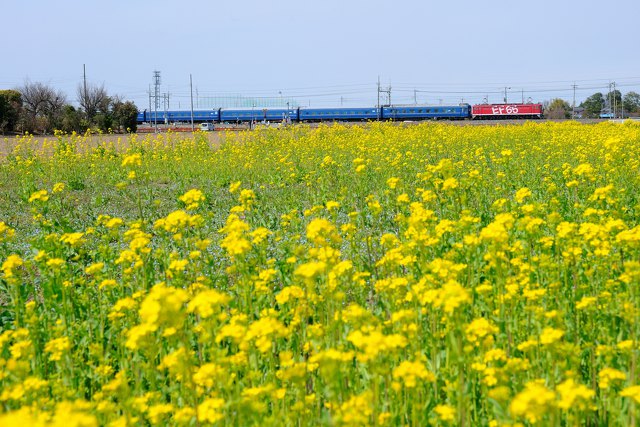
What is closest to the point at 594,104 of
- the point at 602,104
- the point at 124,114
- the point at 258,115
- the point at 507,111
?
the point at 602,104

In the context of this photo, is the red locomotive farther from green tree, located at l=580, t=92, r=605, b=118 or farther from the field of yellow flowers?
the field of yellow flowers

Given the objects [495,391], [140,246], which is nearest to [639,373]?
[495,391]

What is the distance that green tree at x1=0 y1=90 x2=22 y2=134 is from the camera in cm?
3894

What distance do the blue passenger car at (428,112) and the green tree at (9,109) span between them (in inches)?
1163

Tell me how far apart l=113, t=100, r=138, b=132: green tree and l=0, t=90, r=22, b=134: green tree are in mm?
7314

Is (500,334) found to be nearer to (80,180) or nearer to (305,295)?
(305,295)

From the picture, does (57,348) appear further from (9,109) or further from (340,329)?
(9,109)

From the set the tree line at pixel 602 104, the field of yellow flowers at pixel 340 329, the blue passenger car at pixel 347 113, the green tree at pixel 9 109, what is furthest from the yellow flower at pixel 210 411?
the tree line at pixel 602 104

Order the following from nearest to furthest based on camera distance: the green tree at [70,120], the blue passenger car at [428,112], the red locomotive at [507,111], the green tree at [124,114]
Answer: the green tree at [70,120], the green tree at [124,114], the blue passenger car at [428,112], the red locomotive at [507,111]

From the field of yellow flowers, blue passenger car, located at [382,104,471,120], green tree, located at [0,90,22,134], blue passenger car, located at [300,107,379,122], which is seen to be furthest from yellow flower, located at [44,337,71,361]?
Answer: blue passenger car, located at [300,107,379,122]

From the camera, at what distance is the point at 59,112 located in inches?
1802

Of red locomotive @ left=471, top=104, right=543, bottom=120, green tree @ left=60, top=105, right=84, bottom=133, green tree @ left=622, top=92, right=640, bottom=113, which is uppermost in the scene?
green tree @ left=622, top=92, right=640, bottom=113

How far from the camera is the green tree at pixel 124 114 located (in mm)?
48469

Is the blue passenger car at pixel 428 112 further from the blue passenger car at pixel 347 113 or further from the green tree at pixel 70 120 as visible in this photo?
the green tree at pixel 70 120
